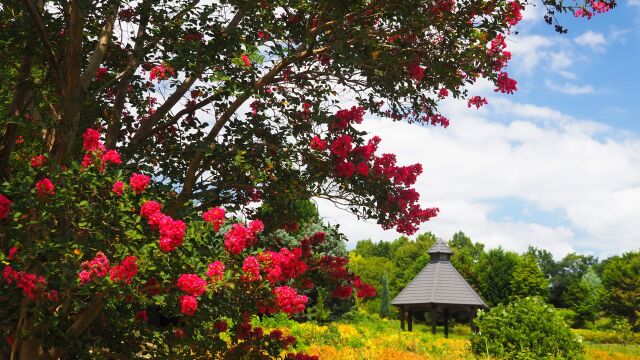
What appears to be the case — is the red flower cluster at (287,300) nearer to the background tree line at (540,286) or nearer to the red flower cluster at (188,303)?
the red flower cluster at (188,303)

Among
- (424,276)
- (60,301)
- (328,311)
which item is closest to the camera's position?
(60,301)

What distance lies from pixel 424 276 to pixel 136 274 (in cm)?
2600

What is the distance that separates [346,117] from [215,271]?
10.5 feet

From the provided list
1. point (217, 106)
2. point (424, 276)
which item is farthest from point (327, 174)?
point (424, 276)

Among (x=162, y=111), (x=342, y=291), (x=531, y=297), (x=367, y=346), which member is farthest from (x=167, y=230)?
(x=531, y=297)

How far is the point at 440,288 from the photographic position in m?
28.0

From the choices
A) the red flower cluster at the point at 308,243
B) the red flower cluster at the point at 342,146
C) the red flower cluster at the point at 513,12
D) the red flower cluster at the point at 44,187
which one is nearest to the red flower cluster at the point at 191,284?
the red flower cluster at the point at 44,187

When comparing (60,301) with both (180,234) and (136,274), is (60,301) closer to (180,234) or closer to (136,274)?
(136,274)

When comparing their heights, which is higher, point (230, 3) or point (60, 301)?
point (230, 3)

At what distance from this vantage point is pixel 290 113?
7340 mm

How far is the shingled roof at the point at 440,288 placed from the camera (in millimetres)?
27281

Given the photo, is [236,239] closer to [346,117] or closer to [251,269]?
[251,269]

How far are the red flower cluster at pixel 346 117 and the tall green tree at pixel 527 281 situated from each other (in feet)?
133

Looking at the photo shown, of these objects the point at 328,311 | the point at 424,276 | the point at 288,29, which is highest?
the point at 288,29
